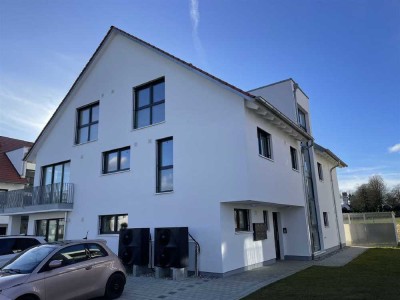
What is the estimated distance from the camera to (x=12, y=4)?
1130 cm

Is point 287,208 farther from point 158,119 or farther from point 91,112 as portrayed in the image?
point 91,112

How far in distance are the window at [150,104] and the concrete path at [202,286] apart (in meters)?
6.42

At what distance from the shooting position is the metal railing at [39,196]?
15844 mm

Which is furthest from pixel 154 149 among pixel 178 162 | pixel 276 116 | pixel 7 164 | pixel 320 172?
pixel 7 164

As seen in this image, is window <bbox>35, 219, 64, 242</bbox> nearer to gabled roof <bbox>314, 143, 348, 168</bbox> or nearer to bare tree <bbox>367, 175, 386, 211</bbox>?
gabled roof <bbox>314, 143, 348, 168</bbox>

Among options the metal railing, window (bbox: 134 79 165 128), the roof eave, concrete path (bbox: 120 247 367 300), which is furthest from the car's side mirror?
the metal railing

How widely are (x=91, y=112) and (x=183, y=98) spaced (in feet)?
21.0

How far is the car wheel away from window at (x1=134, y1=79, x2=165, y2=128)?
6.94 meters

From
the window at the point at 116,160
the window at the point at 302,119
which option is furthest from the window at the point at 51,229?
the window at the point at 302,119

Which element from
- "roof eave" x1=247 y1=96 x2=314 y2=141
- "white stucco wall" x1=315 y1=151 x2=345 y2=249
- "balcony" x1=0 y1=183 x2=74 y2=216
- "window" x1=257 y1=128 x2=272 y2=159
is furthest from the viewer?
"white stucco wall" x1=315 y1=151 x2=345 y2=249

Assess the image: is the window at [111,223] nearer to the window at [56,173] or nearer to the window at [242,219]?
the window at [56,173]

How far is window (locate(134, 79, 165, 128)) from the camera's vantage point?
536 inches

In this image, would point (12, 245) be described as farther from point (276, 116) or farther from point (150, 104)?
point (276, 116)

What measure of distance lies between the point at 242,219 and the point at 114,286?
5823 millimetres
